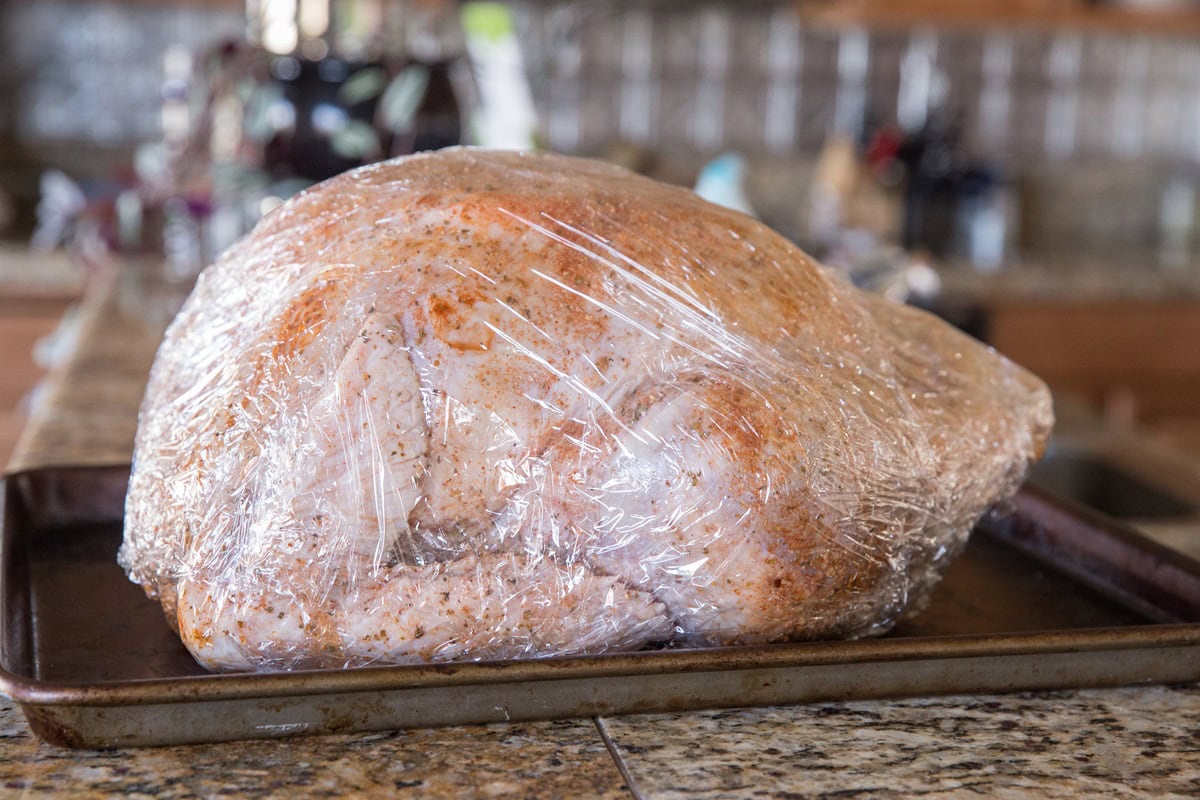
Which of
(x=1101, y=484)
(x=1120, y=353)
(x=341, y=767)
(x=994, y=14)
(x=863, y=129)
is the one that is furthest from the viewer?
(x=863, y=129)

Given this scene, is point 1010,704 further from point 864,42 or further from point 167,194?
point 864,42

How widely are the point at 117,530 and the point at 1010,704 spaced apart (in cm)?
54

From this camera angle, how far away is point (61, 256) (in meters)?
2.73

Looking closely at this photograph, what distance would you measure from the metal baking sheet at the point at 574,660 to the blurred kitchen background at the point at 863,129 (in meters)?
1.67

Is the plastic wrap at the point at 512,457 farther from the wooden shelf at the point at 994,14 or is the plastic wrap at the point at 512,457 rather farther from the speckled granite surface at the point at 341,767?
the wooden shelf at the point at 994,14

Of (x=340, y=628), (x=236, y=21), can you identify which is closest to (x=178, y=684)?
(x=340, y=628)

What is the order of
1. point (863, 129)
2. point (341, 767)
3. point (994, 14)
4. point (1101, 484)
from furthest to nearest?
point (863, 129) < point (994, 14) < point (1101, 484) < point (341, 767)

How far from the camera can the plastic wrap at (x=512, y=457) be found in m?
0.61

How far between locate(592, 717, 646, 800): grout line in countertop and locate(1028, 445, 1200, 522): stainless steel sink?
86 cm

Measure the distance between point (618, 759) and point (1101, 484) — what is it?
38.8 inches

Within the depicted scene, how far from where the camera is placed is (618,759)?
0.56m

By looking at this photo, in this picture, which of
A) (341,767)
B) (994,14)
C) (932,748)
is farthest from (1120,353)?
(341,767)

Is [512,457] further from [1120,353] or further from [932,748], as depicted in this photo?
[1120,353]

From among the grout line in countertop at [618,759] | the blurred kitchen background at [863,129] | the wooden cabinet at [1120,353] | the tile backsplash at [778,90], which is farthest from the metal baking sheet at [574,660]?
the tile backsplash at [778,90]
